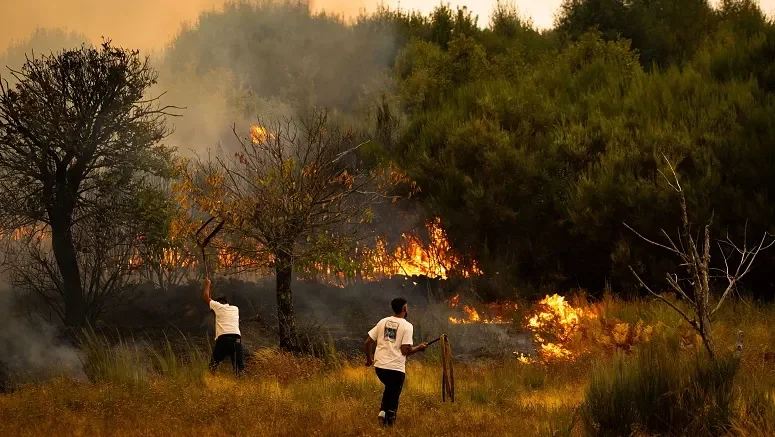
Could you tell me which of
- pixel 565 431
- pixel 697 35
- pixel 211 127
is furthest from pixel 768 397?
pixel 697 35

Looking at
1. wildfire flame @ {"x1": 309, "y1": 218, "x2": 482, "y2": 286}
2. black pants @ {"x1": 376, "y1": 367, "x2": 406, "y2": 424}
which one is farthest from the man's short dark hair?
wildfire flame @ {"x1": 309, "y1": 218, "x2": 482, "y2": 286}

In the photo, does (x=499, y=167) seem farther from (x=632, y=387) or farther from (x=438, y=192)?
(x=632, y=387)

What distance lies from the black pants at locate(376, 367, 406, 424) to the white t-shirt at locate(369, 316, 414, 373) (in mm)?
77

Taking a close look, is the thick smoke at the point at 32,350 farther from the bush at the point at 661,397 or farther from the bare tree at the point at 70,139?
the bush at the point at 661,397

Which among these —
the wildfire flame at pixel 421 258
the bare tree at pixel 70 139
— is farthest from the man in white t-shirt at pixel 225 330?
the wildfire flame at pixel 421 258

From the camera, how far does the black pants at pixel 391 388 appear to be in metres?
9.61

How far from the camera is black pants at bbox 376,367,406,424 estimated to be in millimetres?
9609

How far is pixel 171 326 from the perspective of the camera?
2217 centimetres

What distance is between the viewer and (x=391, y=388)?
9742 millimetres

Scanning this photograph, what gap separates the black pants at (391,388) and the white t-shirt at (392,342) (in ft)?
0.25

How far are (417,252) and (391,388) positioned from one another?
1720 cm

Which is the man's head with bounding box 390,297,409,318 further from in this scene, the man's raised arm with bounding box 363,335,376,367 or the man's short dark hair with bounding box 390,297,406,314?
the man's raised arm with bounding box 363,335,376,367

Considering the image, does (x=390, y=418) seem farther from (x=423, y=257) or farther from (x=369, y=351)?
(x=423, y=257)

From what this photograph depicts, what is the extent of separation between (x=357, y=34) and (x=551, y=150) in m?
19.8
